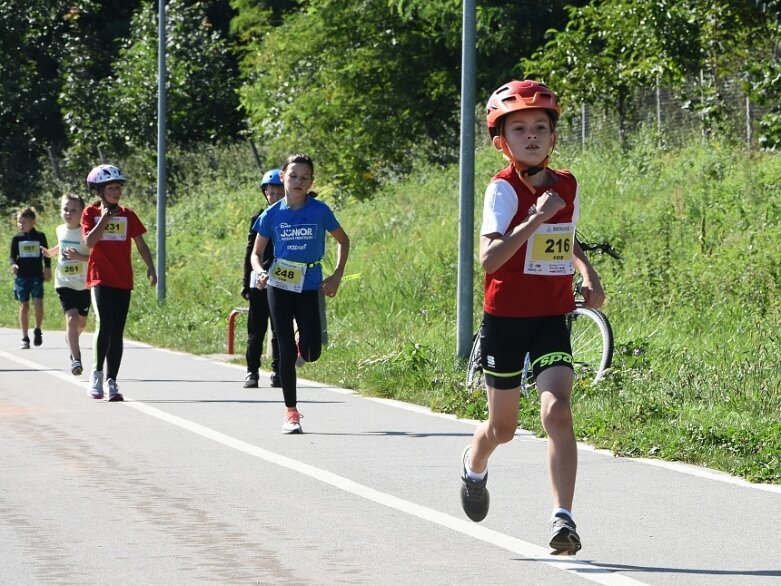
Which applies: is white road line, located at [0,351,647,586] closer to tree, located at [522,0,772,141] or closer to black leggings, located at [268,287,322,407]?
black leggings, located at [268,287,322,407]

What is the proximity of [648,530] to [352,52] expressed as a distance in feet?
90.5

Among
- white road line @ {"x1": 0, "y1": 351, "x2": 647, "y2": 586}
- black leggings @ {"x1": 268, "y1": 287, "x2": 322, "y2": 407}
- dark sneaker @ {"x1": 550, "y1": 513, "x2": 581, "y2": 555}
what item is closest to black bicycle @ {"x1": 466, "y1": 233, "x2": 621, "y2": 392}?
black leggings @ {"x1": 268, "y1": 287, "x2": 322, "y2": 407}

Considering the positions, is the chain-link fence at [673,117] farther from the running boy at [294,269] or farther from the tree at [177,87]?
the tree at [177,87]

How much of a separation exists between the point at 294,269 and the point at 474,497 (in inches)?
163

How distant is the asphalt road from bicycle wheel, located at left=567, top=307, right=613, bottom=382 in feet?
4.22

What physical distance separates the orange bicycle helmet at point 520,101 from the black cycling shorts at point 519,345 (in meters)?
0.80

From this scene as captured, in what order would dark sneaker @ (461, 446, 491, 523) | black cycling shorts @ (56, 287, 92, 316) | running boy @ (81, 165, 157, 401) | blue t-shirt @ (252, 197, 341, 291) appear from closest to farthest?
dark sneaker @ (461, 446, 491, 523)
blue t-shirt @ (252, 197, 341, 291)
running boy @ (81, 165, 157, 401)
black cycling shorts @ (56, 287, 92, 316)

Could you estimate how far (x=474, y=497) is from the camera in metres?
7.00

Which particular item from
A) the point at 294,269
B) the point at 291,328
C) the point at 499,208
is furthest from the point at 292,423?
the point at 499,208

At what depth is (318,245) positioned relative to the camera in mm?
11047

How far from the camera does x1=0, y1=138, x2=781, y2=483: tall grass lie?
10.4 meters

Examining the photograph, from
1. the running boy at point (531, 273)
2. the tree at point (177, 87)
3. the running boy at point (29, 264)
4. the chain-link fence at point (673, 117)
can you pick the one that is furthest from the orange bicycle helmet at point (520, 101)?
the tree at point (177, 87)

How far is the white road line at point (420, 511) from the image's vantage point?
623cm

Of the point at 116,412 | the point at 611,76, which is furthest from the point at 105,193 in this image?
the point at 611,76
